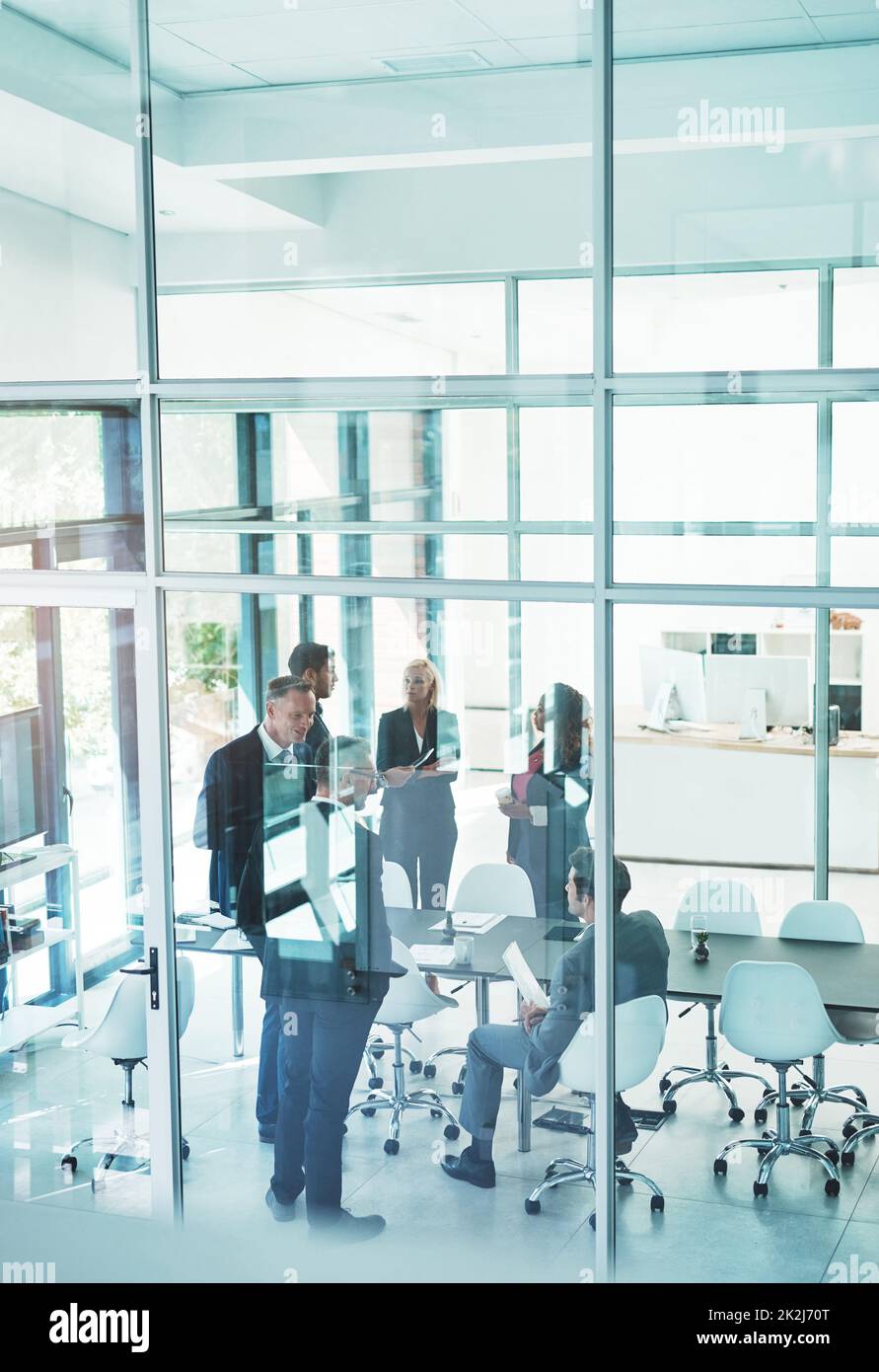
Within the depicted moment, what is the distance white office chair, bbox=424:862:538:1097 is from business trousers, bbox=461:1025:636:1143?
36mm

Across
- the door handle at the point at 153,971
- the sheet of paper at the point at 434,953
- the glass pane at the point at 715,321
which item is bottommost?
the door handle at the point at 153,971

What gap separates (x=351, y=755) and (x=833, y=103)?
2365mm

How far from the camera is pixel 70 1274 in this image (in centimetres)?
478

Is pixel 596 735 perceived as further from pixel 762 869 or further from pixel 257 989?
pixel 257 989

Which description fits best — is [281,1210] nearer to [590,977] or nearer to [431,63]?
[590,977]

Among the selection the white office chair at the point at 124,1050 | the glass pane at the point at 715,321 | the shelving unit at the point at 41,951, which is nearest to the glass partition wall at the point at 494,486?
the glass pane at the point at 715,321

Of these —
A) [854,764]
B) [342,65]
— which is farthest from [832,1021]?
[342,65]

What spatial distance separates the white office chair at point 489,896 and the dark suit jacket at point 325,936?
28cm

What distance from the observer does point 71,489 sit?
4.79 meters

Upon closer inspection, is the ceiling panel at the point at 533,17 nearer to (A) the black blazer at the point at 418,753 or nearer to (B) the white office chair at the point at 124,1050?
(A) the black blazer at the point at 418,753

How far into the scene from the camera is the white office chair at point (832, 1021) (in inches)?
162

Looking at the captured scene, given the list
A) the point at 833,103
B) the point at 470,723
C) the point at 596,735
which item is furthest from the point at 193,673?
the point at 833,103

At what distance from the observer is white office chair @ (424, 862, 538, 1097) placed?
14.4 feet

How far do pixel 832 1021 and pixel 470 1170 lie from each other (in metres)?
1.22
